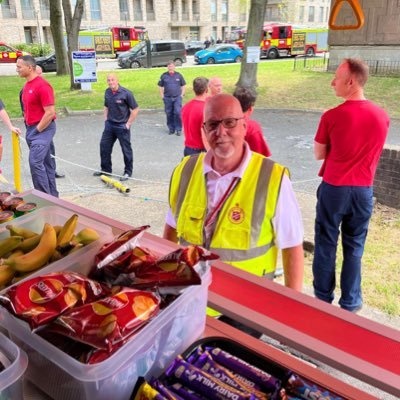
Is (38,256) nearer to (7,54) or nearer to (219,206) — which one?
(219,206)

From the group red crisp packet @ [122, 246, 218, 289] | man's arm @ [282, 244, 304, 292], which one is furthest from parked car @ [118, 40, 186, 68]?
red crisp packet @ [122, 246, 218, 289]

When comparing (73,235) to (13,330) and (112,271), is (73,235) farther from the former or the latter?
(13,330)

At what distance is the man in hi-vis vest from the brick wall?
13.3 feet

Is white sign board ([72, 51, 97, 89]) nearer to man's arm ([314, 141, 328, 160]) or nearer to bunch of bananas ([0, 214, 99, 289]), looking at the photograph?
man's arm ([314, 141, 328, 160])

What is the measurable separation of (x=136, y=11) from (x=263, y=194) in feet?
173

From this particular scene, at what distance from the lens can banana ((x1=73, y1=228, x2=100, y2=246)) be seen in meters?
1.36

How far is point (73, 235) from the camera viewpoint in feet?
4.68

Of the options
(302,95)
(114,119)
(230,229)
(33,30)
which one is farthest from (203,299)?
(33,30)

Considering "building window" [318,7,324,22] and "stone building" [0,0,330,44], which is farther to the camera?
"building window" [318,7,324,22]

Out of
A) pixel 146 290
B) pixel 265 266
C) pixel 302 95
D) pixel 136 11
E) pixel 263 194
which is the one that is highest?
pixel 136 11

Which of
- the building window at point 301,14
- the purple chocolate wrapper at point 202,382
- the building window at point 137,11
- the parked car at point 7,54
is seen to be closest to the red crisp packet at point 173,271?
the purple chocolate wrapper at point 202,382

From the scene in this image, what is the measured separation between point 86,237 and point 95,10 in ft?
170

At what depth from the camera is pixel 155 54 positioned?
28.5m

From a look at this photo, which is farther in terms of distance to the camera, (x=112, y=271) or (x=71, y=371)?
(x=112, y=271)
